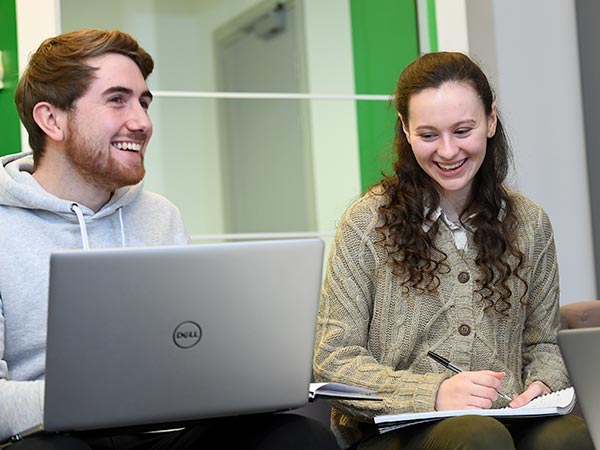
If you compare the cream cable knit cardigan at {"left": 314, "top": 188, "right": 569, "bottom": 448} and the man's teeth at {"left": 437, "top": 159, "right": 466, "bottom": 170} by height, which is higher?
the man's teeth at {"left": 437, "top": 159, "right": 466, "bottom": 170}

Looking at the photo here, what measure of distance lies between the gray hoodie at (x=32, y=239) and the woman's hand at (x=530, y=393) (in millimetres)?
769

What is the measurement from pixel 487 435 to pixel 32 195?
0.93 metres

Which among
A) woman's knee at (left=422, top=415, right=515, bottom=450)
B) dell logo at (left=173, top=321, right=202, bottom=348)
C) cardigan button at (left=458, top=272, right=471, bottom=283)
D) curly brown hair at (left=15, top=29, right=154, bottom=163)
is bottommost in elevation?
woman's knee at (left=422, top=415, right=515, bottom=450)

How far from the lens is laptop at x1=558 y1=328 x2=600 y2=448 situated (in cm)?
158

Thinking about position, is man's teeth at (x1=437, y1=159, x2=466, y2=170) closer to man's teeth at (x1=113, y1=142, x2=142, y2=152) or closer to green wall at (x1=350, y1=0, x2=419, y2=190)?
man's teeth at (x1=113, y1=142, x2=142, y2=152)

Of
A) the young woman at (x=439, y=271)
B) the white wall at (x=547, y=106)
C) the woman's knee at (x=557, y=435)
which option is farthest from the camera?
the white wall at (x=547, y=106)

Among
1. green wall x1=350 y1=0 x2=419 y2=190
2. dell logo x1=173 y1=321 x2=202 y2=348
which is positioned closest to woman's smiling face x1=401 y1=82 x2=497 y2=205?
dell logo x1=173 y1=321 x2=202 y2=348

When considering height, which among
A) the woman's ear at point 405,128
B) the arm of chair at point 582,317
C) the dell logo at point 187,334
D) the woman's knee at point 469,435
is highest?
the woman's ear at point 405,128

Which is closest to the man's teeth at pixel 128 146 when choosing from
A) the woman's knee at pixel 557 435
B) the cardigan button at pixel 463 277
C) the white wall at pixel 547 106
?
the cardigan button at pixel 463 277

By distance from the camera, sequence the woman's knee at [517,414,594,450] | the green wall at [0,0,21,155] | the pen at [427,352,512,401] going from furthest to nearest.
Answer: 1. the green wall at [0,0,21,155]
2. the pen at [427,352,512,401]
3. the woman's knee at [517,414,594,450]

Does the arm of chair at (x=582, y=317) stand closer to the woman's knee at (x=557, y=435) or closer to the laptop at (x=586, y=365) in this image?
the woman's knee at (x=557, y=435)

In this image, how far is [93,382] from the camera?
1.60m

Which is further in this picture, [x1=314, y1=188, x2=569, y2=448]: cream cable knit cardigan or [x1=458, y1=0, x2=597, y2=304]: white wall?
[x1=458, y1=0, x2=597, y2=304]: white wall

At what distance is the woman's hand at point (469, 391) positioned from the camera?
1.97m
